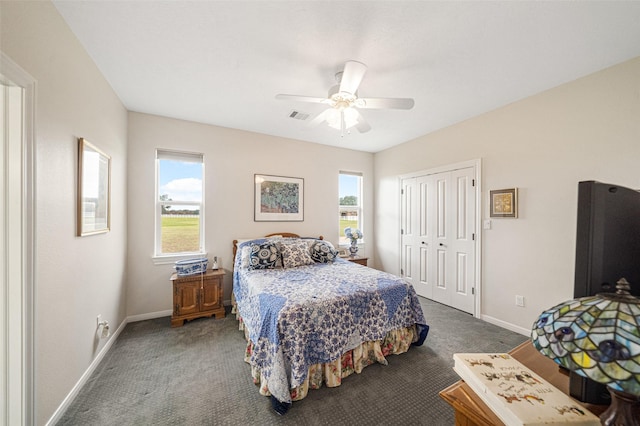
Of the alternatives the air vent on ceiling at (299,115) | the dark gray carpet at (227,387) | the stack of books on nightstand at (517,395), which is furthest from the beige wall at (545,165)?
the stack of books on nightstand at (517,395)

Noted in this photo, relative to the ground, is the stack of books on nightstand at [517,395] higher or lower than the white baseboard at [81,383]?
higher

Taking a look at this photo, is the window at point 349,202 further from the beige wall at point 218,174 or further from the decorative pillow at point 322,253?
the decorative pillow at point 322,253

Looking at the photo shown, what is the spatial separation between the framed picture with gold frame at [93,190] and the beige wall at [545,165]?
408 cm

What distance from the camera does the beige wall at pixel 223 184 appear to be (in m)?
3.01

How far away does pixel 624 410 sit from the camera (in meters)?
0.50

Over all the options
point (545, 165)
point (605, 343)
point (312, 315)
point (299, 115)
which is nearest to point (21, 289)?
point (312, 315)

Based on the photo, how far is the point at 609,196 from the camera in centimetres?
68

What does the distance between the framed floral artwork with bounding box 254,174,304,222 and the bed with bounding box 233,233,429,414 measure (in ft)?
3.64

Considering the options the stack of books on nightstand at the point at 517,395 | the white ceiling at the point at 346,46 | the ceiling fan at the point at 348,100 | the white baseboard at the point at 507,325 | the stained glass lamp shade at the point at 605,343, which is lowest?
the white baseboard at the point at 507,325

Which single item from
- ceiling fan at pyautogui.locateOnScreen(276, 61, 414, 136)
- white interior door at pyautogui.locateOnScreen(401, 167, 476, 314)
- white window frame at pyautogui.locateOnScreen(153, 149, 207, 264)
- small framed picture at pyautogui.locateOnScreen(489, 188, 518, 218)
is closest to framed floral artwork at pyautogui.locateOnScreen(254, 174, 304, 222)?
white window frame at pyautogui.locateOnScreen(153, 149, 207, 264)

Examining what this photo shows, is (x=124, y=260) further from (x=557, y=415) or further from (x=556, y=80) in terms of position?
(x=556, y=80)

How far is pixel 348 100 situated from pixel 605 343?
2.01 meters

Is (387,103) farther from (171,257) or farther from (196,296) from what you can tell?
(171,257)

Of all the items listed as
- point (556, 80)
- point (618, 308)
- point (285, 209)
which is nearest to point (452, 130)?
point (556, 80)
